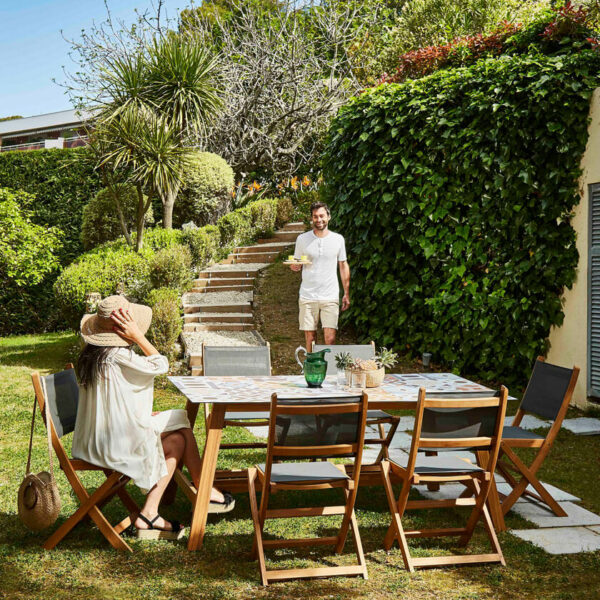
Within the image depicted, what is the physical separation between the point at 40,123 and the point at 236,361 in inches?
1189

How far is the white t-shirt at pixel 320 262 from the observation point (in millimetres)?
7164

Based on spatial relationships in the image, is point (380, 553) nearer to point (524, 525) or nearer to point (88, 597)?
point (524, 525)

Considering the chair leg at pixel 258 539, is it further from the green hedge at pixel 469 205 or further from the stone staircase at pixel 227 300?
the stone staircase at pixel 227 300

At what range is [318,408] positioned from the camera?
339 centimetres

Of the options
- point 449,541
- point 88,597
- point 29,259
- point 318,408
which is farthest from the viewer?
point 29,259

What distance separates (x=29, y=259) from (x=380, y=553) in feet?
31.0

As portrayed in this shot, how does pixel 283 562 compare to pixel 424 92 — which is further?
pixel 424 92

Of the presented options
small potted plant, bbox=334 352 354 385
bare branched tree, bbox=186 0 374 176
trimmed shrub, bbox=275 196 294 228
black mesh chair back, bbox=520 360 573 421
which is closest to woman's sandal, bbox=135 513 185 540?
small potted plant, bbox=334 352 354 385

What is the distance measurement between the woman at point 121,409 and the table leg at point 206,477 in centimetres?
14

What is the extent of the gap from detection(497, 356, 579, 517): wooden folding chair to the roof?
2879cm

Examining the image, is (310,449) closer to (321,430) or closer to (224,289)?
(321,430)

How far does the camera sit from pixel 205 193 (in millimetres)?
13422

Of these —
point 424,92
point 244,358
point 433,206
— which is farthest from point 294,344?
point 244,358

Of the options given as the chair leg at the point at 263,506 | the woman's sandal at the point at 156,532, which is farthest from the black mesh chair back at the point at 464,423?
the woman's sandal at the point at 156,532
